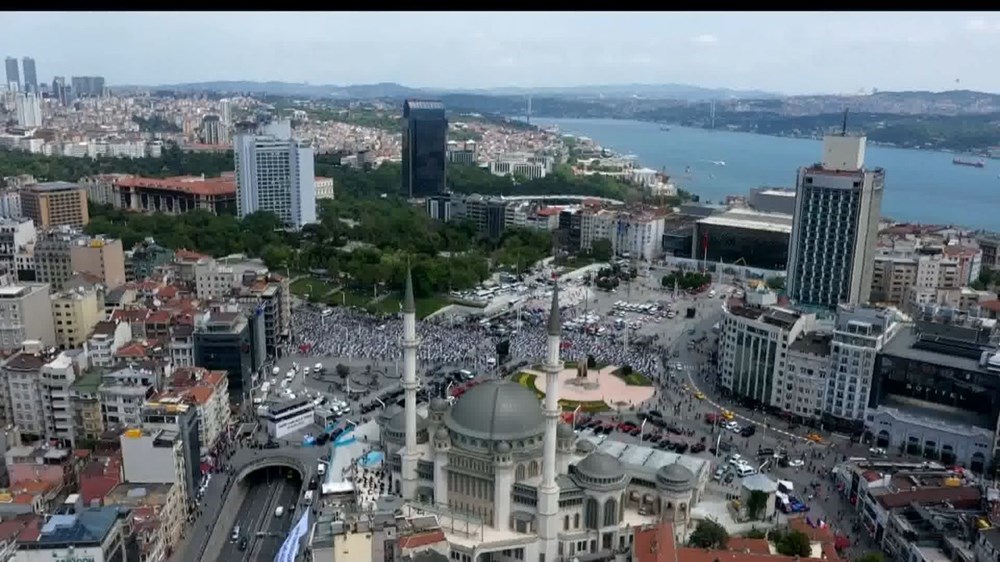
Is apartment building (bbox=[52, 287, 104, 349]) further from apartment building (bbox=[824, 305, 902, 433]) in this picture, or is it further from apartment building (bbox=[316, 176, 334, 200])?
apartment building (bbox=[316, 176, 334, 200])

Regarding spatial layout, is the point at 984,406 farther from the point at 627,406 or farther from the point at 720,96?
the point at 720,96

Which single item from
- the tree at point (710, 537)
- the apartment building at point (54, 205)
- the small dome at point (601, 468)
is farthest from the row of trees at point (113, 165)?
the tree at point (710, 537)

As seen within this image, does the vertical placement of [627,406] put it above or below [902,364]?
below

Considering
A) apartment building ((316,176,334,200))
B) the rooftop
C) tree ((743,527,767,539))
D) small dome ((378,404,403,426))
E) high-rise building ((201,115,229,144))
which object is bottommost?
tree ((743,527,767,539))

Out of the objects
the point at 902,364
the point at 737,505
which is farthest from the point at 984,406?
the point at 737,505

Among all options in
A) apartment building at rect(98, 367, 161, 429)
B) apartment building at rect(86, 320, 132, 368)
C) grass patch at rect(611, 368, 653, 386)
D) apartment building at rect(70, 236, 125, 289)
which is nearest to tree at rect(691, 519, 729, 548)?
grass patch at rect(611, 368, 653, 386)

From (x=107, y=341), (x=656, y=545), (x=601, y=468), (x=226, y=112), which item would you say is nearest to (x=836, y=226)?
(x=601, y=468)
